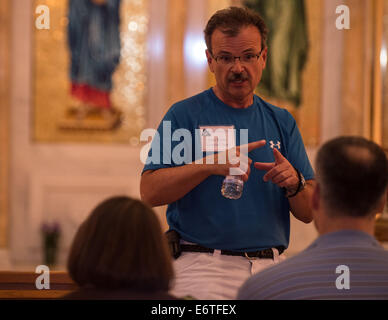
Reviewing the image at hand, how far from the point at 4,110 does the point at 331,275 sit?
5793 mm

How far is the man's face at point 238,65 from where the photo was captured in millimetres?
2457

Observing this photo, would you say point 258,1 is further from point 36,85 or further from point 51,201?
point 51,201

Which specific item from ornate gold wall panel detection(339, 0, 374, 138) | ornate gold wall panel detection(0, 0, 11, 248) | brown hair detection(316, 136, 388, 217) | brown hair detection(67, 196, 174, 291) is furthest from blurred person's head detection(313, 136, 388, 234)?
ornate gold wall panel detection(0, 0, 11, 248)

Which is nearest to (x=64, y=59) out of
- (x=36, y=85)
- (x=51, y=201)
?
(x=36, y=85)

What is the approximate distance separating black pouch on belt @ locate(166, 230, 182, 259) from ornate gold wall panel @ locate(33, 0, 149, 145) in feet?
14.8

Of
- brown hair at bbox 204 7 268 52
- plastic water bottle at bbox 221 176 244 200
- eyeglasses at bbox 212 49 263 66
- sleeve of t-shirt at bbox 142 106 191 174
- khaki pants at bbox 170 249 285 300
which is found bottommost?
khaki pants at bbox 170 249 285 300

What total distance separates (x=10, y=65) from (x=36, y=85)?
38 centimetres

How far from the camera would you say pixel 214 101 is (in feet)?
8.31

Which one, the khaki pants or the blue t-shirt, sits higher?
the blue t-shirt

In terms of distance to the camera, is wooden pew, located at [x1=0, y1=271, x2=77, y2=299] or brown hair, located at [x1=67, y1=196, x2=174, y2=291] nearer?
brown hair, located at [x1=67, y1=196, x2=174, y2=291]

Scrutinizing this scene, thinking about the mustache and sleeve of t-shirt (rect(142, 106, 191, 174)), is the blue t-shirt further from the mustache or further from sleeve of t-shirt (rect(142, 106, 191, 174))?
the mustache

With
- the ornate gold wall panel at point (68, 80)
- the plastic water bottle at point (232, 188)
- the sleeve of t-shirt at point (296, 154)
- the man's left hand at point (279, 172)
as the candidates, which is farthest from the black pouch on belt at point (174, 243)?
the ornate gold wall panel at point (68, 80)

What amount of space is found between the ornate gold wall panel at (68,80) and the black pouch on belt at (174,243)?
450 cm

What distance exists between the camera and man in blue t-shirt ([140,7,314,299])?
223 centimetres
